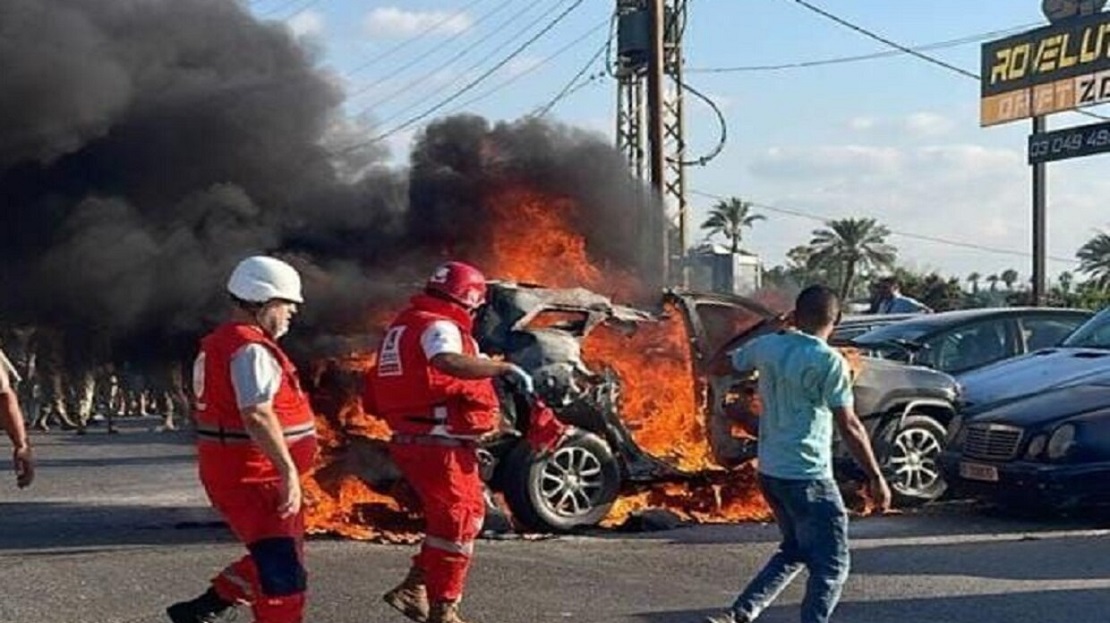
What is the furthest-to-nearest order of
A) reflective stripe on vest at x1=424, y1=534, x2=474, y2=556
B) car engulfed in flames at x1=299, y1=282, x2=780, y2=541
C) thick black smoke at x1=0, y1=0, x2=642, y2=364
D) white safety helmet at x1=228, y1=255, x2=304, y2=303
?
thick black smoke at x1=0, y1=0, x2=642, y2=364 → car engulfed in flames at x1=299, y1=282, x2=780, y2=541 → reflective stripe on vest at x1=424, y1=534, x2=474, y2=556 → white safety helmet at x1=228, y1=255, x2=304, y2=303

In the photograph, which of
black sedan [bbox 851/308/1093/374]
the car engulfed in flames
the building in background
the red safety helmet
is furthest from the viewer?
the building in background

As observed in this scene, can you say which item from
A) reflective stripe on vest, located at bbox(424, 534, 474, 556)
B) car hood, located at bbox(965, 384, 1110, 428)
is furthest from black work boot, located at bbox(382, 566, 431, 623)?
car hood, located at bbox(965, 384, 1110, 428)

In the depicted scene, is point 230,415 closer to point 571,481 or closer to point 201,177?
point 571,481

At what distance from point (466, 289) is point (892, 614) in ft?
8.40

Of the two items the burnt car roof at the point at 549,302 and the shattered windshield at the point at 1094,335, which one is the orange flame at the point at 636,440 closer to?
the burnt car roof at the point at 549,302

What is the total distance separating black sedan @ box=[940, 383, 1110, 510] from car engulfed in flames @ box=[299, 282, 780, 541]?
1489mm

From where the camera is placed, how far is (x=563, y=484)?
10492 millimetres

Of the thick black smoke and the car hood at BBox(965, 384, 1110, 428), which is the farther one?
the thick black smoke

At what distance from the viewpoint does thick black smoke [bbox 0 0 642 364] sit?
12.6 meters

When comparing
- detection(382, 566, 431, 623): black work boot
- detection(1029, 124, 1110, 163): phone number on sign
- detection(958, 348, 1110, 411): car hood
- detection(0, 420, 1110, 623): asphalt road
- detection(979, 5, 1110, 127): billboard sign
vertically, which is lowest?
detection(0, 420, 1110, 623): asphalt road

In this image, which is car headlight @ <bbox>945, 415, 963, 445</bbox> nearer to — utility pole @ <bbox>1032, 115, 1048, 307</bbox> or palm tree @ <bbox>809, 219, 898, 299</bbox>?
utility pole @ <bbox>1032, 115, 1048, 307</bbox>

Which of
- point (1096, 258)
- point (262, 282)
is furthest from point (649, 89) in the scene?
point (1096, 258)

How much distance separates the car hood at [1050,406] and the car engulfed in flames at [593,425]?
1672mm

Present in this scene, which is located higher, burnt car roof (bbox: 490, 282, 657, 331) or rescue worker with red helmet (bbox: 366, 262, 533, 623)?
burnt car roof (bbox: 490, 282, 657, 331)
